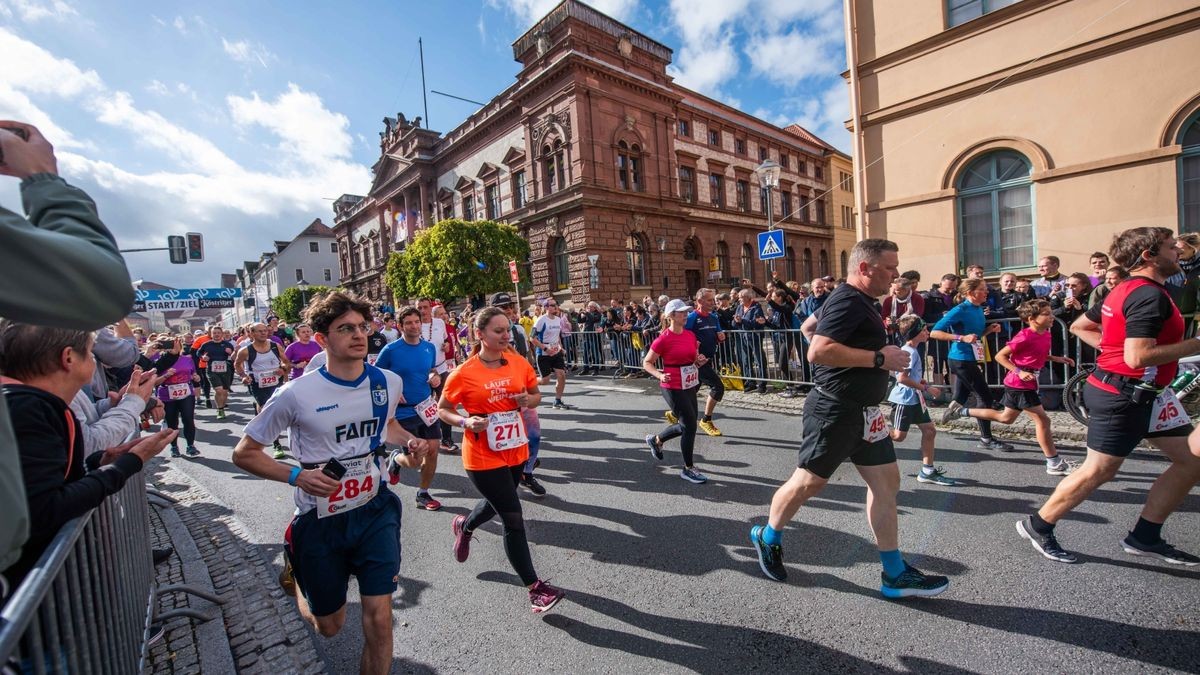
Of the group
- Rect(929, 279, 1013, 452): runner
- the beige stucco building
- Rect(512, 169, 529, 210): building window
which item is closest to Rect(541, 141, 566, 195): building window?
Rect(512, 169, 529, 210): building window

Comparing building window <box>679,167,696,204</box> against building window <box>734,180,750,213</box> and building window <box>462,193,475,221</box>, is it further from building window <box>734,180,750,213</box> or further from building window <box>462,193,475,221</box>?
building window <box>462,193,475,221</box>

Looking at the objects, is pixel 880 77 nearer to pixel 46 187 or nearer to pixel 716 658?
pixel 716 658

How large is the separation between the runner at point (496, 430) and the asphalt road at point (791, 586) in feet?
1.09

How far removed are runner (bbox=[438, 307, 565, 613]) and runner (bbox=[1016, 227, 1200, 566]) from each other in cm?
335

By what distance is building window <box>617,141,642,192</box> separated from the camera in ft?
95.5

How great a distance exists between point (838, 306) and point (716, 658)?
6.69ft

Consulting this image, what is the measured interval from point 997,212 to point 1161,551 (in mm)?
10462

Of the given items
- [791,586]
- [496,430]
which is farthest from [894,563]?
[496,430]

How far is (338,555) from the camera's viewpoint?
8.53 feet

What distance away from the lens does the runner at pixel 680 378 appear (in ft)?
18.1

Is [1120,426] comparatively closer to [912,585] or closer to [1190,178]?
[912,585]

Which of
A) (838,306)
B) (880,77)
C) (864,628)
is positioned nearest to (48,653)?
(864,628)

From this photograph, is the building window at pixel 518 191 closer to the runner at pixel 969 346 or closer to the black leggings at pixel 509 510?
the runner at pixel 969 346

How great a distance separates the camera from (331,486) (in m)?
2.41
